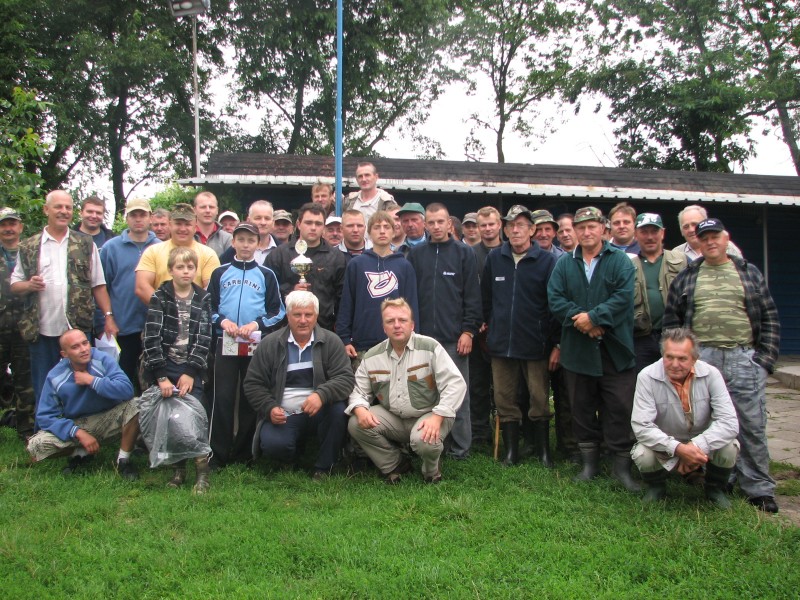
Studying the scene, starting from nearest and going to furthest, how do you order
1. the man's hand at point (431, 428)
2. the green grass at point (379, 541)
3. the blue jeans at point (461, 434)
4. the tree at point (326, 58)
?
the green grass at point (379, 541), the man's hand at point (431, 428), the blue jeans at point (461, 434), the tree at point (326, 58)

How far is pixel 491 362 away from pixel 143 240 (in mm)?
3177

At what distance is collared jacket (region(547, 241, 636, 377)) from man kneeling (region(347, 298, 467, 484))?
0.88 metres

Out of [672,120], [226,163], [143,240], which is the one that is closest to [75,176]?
[226,163]

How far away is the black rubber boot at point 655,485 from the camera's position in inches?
165

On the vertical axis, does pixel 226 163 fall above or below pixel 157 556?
above

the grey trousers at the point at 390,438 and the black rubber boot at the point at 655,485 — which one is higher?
the grey trousers at the point at 390,438

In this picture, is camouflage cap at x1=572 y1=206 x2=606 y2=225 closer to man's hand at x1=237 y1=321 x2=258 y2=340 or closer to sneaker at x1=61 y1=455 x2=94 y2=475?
man's hand at x1=237 y1=321 x2=258 y2=340

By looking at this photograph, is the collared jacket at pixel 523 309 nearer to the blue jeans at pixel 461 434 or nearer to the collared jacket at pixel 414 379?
the blue jeans at pixel 461 434

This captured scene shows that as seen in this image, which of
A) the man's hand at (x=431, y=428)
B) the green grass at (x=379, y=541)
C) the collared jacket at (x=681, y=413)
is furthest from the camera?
the man's hand at (x=431, y=428)

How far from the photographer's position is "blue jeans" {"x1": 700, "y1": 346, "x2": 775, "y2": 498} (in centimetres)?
421

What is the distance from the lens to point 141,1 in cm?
1986

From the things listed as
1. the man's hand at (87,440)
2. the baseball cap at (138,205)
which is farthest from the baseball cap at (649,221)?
the man's hand at (87,440)

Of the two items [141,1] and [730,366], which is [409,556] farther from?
[141,1]

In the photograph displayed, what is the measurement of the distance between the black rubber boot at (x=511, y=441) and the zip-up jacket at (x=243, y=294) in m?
2.03
